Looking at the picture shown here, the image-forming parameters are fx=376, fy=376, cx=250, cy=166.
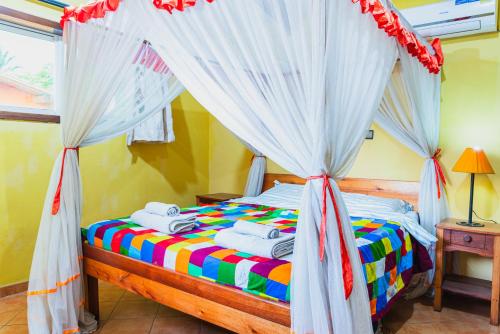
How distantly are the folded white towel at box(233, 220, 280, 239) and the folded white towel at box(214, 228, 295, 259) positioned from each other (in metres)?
0.03

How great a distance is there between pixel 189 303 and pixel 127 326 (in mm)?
809

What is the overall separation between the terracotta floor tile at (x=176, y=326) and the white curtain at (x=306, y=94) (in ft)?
3.91

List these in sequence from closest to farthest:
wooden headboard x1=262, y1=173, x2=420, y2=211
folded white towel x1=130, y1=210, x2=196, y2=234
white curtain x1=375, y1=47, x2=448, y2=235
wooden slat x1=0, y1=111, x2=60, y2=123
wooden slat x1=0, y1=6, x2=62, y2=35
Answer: folded white towel x1=130, y1=210, x2=196, y2=234 < white curtain x1=375, y1=47, x2=448, y2=235 < wooden slat x1=0, y1=6, x2=62, y2=35 < wooden slat x1=0, y1=111, x2=60, y2=123 < wooden headboard x1=262, y1=173, x2=420, y2=211

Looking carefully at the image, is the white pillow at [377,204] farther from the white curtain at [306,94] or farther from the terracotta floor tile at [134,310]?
the terracotta floor tile at [134,310]

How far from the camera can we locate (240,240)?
2.08m

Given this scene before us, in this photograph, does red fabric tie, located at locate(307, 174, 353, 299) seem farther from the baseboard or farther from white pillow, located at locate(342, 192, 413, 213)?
the baseboard

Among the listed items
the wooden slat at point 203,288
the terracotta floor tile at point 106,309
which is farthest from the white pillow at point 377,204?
the terracotta floor tile at point 106,309

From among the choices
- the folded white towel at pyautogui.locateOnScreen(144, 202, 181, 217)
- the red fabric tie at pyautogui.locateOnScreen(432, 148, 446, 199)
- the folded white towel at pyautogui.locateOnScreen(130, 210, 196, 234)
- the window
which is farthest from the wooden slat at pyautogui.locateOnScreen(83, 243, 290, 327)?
the red fabric tie at pyautogui.locateOnScreen(432, 148, 446, 199)

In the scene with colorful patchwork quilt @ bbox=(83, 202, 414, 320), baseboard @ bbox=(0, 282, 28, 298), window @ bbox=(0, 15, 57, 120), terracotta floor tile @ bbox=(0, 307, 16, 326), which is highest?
window @ bbox=(0, 15, 57, 120)

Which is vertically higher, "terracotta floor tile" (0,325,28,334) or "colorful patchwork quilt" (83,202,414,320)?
"colorful patchwork quilt" (83,202,414,320)

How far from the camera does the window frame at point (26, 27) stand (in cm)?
290

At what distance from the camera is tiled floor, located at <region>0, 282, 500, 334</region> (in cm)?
253

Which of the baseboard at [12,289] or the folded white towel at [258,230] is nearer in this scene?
the folded white towel at [258,230]

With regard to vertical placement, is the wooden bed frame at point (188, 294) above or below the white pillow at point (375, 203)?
below
